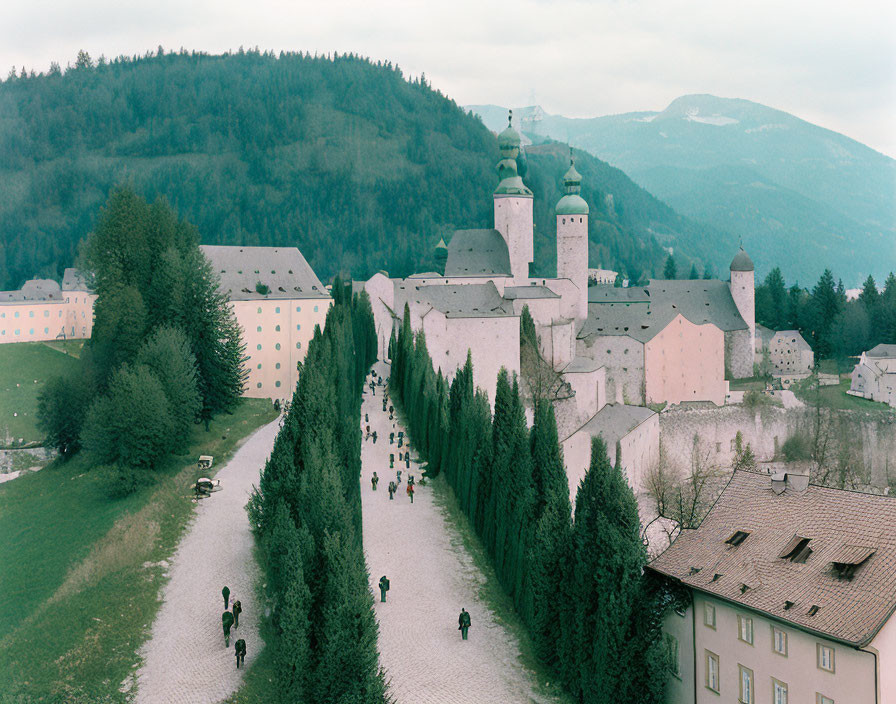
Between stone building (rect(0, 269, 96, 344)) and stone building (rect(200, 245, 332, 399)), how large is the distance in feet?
90.7

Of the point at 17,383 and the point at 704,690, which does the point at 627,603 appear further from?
the point at 17,383

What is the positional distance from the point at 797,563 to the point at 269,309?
50.9 metres

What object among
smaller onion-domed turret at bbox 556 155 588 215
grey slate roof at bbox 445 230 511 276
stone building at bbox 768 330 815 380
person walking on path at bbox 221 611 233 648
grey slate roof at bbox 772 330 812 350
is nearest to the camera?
person walking on path at bbox 221 611 233 648

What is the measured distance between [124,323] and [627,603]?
36.6 m

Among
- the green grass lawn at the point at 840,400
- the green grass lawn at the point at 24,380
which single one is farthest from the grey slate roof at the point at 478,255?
the green grass lawn at the point at 24,380

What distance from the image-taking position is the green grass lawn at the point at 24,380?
6347cm

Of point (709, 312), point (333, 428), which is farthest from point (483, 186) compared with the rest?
point (333, 428)

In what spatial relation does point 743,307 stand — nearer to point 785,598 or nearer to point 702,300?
point 702,300

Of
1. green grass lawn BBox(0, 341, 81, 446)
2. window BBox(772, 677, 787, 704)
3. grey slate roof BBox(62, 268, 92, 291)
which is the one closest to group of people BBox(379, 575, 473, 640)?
window BBox(772, 677, 787, 704)

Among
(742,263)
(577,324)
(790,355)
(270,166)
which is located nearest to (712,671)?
(577,324)

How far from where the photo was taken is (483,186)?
578 feet

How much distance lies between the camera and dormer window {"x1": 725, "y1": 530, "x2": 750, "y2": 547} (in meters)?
27.1

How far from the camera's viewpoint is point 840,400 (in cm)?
7631

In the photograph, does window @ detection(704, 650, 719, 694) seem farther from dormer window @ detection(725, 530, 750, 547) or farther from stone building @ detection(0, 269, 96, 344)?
stone building @ detection(0, 269, 96, 344)
